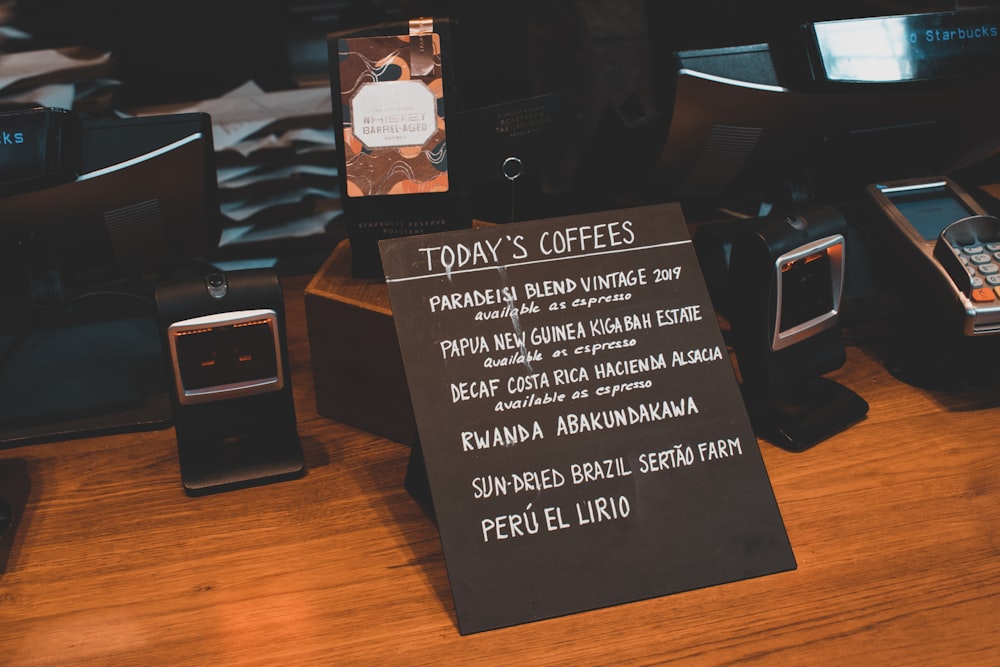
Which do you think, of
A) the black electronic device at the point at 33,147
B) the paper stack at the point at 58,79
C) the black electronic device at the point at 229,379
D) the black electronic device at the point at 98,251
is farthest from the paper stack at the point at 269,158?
the black electronic device at the point at 229,379

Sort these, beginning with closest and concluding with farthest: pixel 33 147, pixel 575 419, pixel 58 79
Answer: pixel 575 419, pixel 33 147, pixel 58 79

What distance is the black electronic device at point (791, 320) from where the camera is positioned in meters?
1.06

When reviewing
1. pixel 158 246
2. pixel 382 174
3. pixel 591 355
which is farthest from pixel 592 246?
pixel 158 246

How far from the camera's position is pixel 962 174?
6.59ft

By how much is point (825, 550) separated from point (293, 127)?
166 centimetres

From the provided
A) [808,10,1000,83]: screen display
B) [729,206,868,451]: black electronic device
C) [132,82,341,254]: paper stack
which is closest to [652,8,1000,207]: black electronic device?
[808,10,1000,83]: screen display

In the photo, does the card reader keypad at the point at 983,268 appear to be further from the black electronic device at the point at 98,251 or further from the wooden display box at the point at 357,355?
the black electronic device at the point at 98,251

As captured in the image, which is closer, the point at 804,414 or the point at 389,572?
the point at 389,572

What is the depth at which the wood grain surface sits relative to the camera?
0.86m

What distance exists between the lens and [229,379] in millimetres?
1039

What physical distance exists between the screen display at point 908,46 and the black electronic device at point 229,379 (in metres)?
0.88

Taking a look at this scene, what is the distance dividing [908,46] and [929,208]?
248mm

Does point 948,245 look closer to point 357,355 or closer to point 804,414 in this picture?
point 804,414

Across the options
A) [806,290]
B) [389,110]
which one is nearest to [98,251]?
[389,110]
